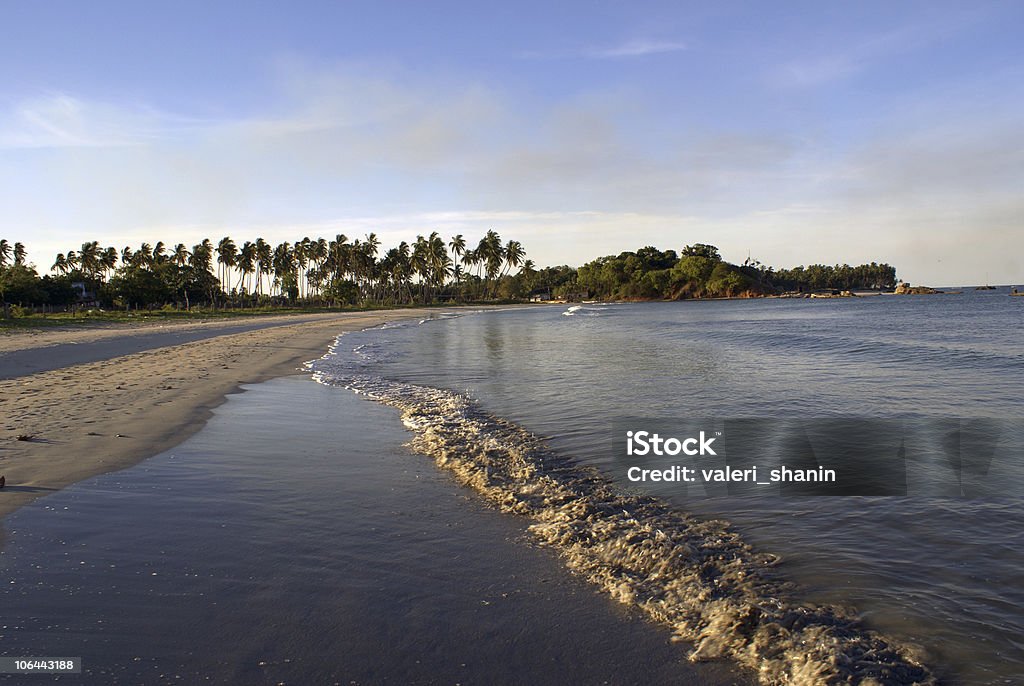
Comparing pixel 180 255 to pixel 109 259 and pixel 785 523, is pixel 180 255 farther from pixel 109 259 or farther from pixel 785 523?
pixel 785 523

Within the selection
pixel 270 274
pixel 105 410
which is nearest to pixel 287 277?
pixel 270 274

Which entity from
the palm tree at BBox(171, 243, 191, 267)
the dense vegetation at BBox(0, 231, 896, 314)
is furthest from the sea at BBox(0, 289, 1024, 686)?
the palm tree at BBox(171, 243, 191, 267)

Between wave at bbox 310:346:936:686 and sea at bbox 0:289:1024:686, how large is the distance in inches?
1.1

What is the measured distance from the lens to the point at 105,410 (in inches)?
500

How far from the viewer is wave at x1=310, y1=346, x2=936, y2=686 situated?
4312mm

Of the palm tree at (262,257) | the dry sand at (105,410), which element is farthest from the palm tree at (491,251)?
the dry sand at (105,410)

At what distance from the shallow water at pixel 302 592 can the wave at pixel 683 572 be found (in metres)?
0.29

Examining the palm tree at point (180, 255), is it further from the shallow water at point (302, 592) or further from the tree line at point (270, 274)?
the shallow water at point (302, 592)

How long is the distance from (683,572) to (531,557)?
142 cm

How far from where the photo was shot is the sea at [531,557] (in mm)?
4273

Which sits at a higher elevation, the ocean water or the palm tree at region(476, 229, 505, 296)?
the palm tree at region(476, 229, 505, 296)

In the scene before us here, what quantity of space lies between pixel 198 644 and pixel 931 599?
573 centimetres

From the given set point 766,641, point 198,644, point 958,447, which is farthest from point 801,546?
point 958,447

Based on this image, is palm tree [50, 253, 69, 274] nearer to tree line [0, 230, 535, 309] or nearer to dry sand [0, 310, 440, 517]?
tree line [0, 230, 535, 309]
